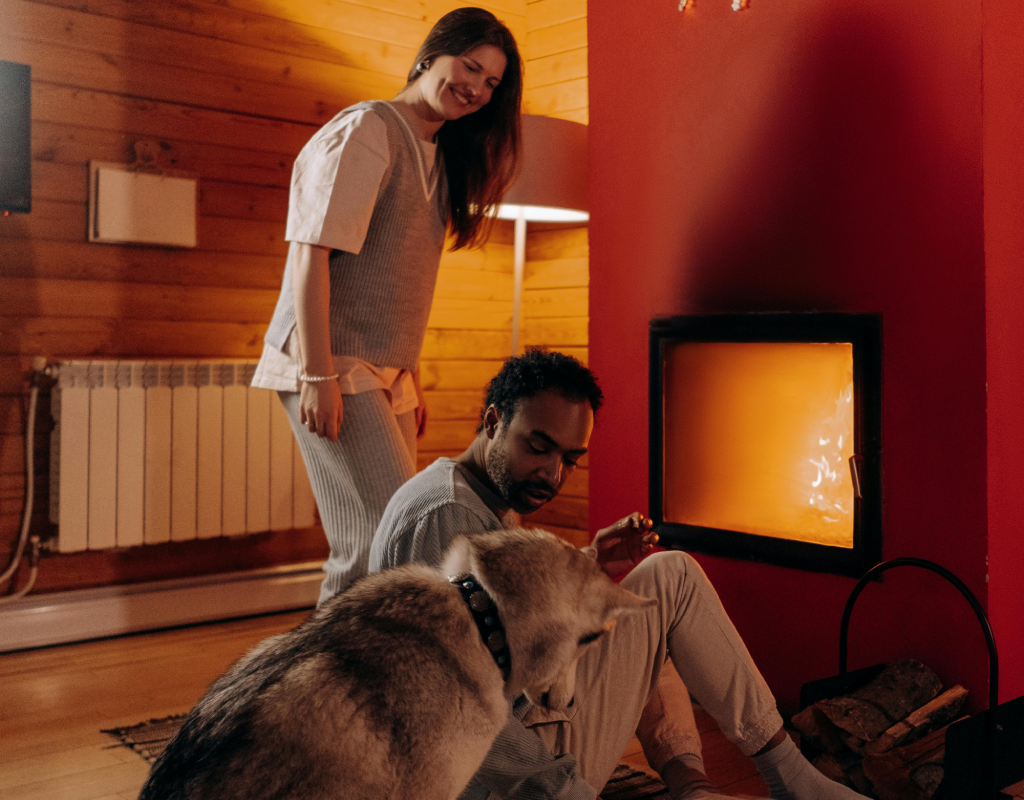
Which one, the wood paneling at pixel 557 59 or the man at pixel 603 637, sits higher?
the wood paneling at pixel 557 59

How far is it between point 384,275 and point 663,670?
92 cm

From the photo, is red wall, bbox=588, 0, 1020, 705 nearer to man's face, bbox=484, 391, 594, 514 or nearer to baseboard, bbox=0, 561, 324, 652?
man's face, bbox=484, 391, 594, 514

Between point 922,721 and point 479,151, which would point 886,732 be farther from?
point 479,151

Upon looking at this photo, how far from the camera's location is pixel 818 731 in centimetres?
185

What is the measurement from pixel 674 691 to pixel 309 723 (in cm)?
95

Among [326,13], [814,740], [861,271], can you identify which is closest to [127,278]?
[326,13]

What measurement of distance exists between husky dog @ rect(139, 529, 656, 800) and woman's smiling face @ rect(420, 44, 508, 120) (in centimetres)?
106

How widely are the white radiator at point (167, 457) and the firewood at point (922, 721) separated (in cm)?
216

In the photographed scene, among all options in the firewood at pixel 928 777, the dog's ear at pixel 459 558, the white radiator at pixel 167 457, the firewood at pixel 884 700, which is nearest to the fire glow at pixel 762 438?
the firewood at pixel 884 700

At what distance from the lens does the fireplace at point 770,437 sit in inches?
80.0

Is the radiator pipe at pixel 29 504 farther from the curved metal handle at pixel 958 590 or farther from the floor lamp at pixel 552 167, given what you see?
the curved metal handle at pixel 958 590

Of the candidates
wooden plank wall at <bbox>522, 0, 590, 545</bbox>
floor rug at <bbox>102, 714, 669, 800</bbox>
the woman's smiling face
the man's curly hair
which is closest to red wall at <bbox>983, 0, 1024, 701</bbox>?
floor rug at <bbox>102, 714, 669, 800</bbox>

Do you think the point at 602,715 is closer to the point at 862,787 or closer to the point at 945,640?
the point at 862,787

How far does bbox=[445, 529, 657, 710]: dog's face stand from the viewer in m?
1.07
